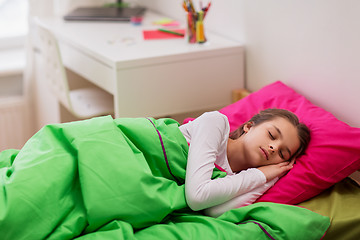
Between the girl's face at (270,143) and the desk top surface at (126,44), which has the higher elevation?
the desk top surface at (126,44)

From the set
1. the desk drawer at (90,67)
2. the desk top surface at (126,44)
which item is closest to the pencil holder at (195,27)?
the desk top surface at (126,44)

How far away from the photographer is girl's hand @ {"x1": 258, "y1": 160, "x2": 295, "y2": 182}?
4.89 feet

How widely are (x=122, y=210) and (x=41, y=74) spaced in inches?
74.6

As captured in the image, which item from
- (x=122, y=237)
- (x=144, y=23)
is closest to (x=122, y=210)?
(x=122, y=237)

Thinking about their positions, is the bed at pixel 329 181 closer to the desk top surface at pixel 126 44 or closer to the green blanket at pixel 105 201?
the green blanket at pixel 105 201

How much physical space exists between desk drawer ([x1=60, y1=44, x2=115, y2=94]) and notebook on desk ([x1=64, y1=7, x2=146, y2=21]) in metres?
0.26

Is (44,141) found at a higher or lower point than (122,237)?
higher

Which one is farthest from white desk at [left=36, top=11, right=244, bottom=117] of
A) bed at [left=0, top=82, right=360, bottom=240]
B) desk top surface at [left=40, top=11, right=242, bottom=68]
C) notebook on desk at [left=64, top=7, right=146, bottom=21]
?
bed at [left=0, top=82, right=360, bottom=240]

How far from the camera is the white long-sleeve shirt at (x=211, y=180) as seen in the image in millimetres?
1384

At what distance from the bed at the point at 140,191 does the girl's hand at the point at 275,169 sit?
2 cm

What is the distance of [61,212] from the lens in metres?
1.25

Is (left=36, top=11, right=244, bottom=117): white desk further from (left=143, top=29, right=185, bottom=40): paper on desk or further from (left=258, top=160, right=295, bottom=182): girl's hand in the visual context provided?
(left=258, top=160, right=295, bottom=182): girl's hand

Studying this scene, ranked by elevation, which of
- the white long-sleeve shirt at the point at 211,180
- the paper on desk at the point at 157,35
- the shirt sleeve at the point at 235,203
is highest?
the paper on desk at the point at 157,35

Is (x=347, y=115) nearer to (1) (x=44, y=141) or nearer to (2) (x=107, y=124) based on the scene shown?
(2) (x=107, y=124)
